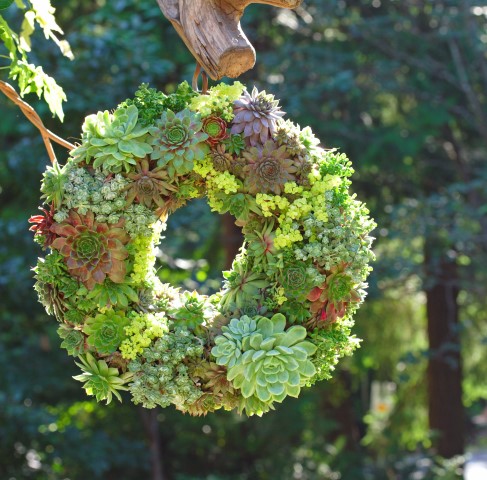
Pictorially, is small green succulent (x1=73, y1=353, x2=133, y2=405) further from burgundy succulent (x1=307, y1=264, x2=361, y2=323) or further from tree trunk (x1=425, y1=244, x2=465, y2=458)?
tree trunk (x1=425, y1=244, x2=465, y2=458)

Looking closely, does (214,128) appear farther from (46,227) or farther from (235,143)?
(46,227)

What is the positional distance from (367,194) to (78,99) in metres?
2.42

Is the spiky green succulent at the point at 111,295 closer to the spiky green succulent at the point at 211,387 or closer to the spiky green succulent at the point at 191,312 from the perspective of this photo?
the spiky green succulent at the point at 191,312

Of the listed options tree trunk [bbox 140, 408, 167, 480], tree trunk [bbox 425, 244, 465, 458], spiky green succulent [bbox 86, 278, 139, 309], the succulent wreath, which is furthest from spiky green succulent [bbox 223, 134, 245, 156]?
tree trunk [bbox 425, 244, 465, 458]

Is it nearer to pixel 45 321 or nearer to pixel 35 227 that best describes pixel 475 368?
pixel 45 321

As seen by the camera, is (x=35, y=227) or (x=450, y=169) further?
(x=450, y=169)

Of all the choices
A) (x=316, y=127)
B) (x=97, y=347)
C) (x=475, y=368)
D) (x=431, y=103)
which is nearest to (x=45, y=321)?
(x=316, y=127)

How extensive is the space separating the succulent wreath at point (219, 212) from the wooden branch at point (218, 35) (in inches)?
3.0

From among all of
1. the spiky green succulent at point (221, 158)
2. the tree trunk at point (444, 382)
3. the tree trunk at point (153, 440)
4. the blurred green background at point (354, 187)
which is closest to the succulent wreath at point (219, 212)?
the spiky green succulent at point (221, 158)

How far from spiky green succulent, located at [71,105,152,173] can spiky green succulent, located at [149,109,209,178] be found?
0.09 ft

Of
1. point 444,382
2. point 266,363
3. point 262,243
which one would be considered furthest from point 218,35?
point 444,382

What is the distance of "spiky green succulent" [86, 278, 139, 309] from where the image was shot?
1892mm

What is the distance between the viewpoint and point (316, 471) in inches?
233

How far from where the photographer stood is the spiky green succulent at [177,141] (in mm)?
1873
